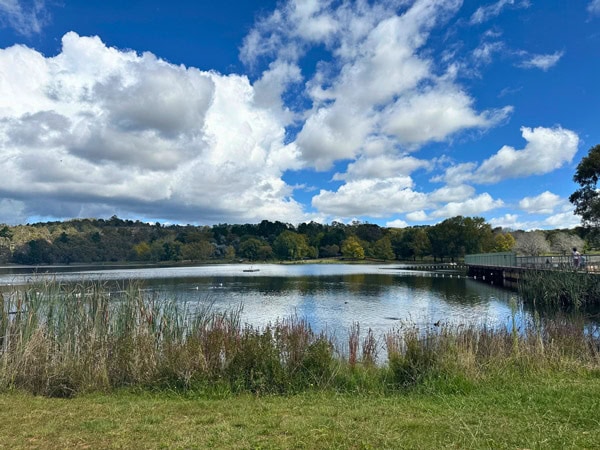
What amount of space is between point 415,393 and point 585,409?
111 inches

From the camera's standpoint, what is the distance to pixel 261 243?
16050cm

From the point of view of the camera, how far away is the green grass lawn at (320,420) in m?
5.24

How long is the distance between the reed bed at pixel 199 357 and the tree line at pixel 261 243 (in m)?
95.6

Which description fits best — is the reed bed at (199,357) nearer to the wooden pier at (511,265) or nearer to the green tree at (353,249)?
the wooden pier at (511,265)

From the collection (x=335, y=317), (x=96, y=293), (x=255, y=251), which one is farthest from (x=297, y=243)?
(x=96, y=293)

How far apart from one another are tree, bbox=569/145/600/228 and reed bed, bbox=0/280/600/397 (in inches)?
1627

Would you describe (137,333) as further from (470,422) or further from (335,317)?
(335,317)

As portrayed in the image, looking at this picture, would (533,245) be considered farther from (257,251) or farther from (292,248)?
(257,251)

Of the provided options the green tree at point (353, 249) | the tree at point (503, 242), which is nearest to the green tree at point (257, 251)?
the green tree at point (353, 249)

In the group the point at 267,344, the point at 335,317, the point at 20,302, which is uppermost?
the point at 20,302

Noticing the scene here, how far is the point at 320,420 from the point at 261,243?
15521 cm

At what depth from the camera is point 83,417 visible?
21.4ft

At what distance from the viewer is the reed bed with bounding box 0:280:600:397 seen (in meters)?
8.76

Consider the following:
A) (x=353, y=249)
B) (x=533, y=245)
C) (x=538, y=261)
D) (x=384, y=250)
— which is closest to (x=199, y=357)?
(x=538, y=261)
